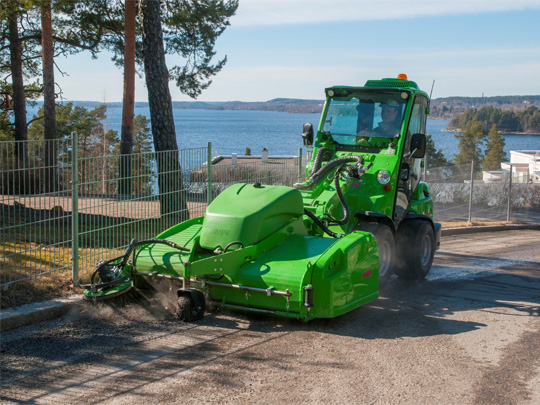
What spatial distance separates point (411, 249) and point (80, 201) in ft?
15.2

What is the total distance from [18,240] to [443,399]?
5066 mm

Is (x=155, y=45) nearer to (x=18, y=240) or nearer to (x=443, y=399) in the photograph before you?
(x=18, y=240)

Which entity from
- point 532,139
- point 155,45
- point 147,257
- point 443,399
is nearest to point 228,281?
point 147,257

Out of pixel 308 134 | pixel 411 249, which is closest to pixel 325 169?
pixel 308 134

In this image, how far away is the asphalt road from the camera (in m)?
5.12

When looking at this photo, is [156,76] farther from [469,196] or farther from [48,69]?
[48,69]

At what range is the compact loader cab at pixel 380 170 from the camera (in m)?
8.61

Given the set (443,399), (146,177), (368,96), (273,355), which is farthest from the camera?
(368,96)

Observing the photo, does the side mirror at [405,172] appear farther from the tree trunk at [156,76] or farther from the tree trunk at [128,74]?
the tree trunk at [128,74]

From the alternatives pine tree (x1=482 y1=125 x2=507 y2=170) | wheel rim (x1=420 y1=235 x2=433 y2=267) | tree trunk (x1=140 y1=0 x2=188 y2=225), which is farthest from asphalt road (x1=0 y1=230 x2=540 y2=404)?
pine tree (x1=482 y1=125 x2=507 y2=170)

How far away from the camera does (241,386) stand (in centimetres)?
521

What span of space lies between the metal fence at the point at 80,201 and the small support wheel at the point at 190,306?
1.78m

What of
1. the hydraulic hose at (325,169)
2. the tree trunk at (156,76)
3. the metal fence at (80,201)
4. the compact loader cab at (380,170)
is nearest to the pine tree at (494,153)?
the tree trunk at (156,76)

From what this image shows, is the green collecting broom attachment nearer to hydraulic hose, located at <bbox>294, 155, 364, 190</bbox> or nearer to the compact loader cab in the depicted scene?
hydraulic hose, located at <bbox>294, 155, 364, 190</bbox>
